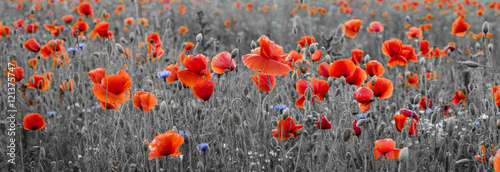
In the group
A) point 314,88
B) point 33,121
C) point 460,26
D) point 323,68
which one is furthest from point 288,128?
point 460,26

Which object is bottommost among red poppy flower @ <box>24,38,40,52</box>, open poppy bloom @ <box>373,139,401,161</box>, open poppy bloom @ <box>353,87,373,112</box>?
open poppy bloom @ <box>373,139,401,161</box>

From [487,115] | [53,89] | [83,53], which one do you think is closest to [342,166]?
[487,115]

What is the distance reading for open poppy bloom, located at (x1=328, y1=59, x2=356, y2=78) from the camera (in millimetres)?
1872

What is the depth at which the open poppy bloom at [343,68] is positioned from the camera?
6.14 ft

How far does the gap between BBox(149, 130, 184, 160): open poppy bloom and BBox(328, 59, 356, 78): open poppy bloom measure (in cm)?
82

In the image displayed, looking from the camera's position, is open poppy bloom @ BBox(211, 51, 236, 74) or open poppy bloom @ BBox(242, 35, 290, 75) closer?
open poppy bloom @ BBox(242, 35, 290, 75)

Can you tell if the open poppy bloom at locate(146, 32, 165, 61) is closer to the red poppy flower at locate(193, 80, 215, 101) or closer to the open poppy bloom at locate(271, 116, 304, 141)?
the red poppy flower at locate(193, 80, 215, 101)

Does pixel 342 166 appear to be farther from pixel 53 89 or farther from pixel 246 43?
pixel 246 43

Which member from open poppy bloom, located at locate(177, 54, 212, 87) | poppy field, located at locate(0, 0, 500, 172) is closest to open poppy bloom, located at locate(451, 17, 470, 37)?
poppy field, located at locate(0, 0, 500, 172)

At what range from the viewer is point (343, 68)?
1.89 m

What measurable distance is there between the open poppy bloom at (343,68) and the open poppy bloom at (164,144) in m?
0.82

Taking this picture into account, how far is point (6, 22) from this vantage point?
18.7 feet

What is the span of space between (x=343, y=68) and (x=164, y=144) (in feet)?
3.00

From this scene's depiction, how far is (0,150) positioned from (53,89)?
108cm
